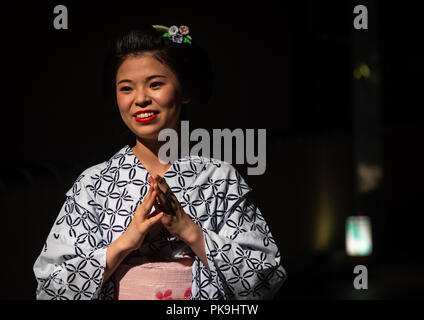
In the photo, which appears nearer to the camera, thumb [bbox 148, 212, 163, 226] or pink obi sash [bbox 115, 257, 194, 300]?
thumb [bbox 148, 212, 163, 226]

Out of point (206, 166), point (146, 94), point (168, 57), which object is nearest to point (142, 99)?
point (146, 94)

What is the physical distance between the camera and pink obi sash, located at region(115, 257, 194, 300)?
279 cm

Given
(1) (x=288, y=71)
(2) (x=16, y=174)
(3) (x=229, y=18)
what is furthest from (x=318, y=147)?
(2) (x=16, y=174)

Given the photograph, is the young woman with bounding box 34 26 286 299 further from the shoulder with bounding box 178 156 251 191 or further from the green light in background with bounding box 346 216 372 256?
the green light in background with bounding box 346 216 372 256

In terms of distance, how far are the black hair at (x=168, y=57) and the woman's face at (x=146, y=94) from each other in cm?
3

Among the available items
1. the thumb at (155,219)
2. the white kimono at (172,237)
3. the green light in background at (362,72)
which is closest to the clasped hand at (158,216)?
the thumb at (155,219)

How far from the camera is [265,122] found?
790 cm

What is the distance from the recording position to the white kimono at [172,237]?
2.73 meters

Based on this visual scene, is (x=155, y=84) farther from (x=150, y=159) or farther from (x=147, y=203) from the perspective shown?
(x=147, y=203)

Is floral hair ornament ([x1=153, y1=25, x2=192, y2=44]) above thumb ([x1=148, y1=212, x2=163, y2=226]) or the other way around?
above

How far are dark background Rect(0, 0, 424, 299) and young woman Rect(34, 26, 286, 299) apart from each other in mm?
308

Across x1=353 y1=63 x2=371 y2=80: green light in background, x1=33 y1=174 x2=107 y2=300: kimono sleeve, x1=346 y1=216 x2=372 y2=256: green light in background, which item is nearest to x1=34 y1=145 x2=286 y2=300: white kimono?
x1=33 y1=174 x2=107 y2=300: kimono sleeve

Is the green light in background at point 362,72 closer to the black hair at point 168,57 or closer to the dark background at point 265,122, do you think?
the dark background at point 265,122

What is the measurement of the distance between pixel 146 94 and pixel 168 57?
16cm
